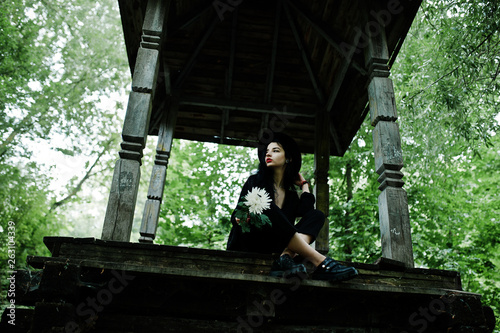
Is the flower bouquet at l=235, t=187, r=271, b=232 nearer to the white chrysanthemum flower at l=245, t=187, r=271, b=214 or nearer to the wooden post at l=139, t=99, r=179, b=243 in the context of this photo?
the white chrysanthemum flower at l=245, t=187, r=271, b=214

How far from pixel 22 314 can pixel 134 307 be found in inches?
38.2

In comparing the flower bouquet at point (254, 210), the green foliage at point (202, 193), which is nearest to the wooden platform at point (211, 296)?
the flower bouquet at point (254, 210)

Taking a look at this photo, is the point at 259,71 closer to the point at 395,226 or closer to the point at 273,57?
the point at 273,57

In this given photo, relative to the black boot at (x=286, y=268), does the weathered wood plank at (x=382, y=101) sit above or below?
above

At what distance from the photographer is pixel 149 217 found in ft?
23.2

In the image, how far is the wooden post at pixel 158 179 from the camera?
7.03 m

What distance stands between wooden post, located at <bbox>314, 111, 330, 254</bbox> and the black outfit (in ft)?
10.3

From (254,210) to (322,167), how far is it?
4521 millimetres

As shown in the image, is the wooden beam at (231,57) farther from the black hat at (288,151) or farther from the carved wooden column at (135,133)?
the black hat at (288,151)

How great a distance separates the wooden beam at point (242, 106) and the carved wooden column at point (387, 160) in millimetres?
2894

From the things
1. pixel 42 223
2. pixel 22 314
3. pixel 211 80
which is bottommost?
pixel 22 314

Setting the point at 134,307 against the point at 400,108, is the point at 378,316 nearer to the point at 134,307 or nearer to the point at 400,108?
the point at 134,307

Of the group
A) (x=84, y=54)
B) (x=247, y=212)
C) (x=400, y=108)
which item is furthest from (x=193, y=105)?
(x=84, y=54)

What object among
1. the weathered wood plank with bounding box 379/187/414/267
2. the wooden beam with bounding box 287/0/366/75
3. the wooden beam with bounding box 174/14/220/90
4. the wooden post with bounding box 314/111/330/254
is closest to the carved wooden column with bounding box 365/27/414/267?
the weathered wood plank with bounding box 379/187/414/267
